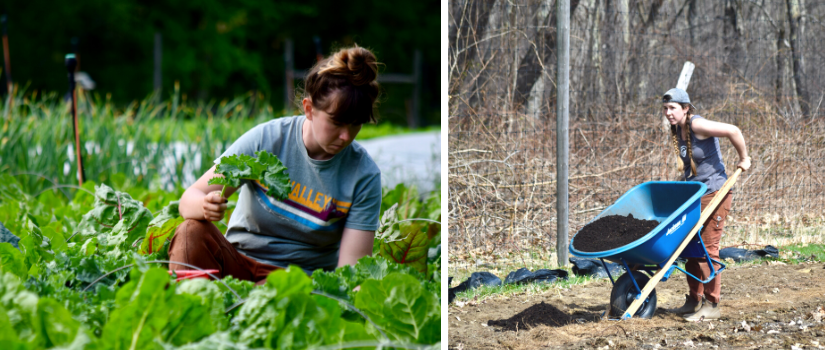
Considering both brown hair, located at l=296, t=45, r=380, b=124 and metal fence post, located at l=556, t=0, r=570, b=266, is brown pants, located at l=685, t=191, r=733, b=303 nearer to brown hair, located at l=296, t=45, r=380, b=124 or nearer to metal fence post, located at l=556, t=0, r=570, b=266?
metal fence post, located at l=556, t=0, r=570, b=266

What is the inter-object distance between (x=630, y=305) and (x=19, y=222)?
7.33 feet

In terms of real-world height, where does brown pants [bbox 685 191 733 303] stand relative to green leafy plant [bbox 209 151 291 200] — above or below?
below

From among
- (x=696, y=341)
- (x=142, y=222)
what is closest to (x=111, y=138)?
(x=142, y=222)

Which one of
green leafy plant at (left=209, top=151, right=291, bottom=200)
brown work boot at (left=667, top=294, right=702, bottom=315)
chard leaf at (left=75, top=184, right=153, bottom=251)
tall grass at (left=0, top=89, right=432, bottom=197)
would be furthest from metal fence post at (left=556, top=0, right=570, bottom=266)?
tall grass at (left=0, top=89, right=432, bottom=197)

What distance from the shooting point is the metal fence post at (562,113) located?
200 centimetres

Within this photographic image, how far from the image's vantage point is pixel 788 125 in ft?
7.06

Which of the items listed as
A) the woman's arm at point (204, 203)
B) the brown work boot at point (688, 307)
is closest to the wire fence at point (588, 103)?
the brown work boot at point (688, 307)

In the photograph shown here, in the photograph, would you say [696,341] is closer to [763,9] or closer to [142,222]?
[763,9]

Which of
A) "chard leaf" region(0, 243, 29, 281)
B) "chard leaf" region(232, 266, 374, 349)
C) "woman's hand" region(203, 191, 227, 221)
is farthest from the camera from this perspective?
"woman's hand" region(203, 191, 227, 221)

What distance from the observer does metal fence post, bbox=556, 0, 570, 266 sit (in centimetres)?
200

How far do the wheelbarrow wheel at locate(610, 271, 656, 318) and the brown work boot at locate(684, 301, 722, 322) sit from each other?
0.13 meters

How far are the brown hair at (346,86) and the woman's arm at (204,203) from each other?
0.36m

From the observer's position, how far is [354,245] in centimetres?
183

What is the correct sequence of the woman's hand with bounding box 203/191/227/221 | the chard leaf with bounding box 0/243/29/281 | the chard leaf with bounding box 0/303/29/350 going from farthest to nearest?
1. the woman's hand with bounding box 203/191/227/221
2. the chard leaf with bounding box 0/243/29/281
3. the chard leaf with bounding box 0/303/29/350
